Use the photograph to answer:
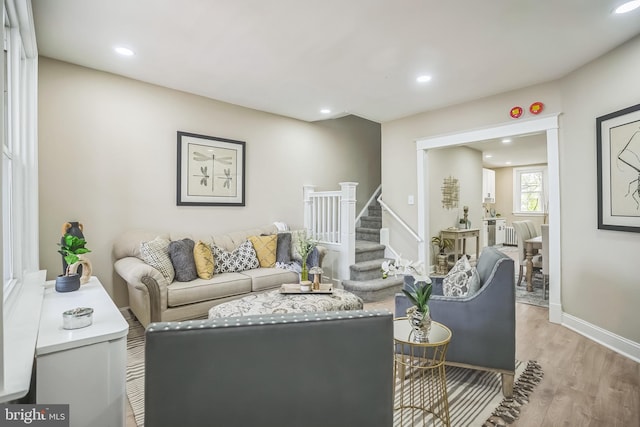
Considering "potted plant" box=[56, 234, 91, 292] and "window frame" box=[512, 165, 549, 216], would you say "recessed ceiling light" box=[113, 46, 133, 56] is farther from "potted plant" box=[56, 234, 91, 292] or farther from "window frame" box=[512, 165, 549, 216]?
"window frame" box=[512, 165, 549, 216]

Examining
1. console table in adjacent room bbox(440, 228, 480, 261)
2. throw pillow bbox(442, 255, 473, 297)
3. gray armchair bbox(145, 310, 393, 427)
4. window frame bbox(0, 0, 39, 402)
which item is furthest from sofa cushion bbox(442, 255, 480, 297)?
console table in adjacent room bbox(440, 228, 480, 261)

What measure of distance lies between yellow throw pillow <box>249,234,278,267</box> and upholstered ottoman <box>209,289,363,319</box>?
107cm

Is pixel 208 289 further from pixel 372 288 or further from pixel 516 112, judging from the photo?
pixel 516 112

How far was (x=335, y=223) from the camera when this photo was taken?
184 inches

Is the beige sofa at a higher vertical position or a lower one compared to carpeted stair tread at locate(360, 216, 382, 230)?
lower

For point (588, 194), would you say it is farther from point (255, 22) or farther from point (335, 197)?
point (255, 22)

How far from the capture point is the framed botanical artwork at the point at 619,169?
2.63 meters

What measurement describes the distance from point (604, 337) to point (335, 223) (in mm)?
3114

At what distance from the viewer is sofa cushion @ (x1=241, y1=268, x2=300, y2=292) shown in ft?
11.4

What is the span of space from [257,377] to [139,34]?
284 centimetres

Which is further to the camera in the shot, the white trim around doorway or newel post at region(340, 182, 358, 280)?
newel post at region(340, 182, 358, 280)

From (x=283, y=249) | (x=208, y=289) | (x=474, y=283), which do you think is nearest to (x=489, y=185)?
(x=283, y=249)

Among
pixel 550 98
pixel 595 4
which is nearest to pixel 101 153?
pixel 595 4

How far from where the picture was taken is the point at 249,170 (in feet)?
14.9
